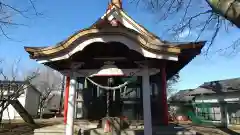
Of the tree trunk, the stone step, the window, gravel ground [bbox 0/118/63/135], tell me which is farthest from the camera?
the window

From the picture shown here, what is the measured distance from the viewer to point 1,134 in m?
13.6

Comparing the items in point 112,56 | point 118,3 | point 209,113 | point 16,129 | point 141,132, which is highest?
point 118,3

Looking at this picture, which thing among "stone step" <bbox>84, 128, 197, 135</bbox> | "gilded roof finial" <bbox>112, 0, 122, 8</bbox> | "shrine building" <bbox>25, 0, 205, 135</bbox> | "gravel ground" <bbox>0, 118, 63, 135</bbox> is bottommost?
"gravel ground" <bbox>0, 118, 63, 135</bbox>

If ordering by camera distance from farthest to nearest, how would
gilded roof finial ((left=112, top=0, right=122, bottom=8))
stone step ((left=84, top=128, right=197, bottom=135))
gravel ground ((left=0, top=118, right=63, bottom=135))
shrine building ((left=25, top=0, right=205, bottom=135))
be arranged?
1. gravel ground ((left=0, top=118, right=63, bottom=135))
2. gilded roof finial ((left=112, top=0, right=122, bottom=8))
3. stone step ((left=84, top=128, right=197, bottom=135))
4. shrine building ((left=25, top=0, right=205, bottom=135))

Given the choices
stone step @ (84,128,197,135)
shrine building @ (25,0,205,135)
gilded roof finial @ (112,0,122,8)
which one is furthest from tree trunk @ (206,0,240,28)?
gilded roof finial @ (112,0,122,8)

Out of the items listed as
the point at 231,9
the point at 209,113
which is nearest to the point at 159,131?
the point at 231,9

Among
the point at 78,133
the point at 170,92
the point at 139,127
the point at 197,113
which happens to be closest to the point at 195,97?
the point at 197,113

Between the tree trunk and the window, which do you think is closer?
the tree trunk

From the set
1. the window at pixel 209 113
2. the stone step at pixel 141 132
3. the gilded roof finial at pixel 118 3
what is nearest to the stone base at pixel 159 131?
the stone step at pixel 141 132

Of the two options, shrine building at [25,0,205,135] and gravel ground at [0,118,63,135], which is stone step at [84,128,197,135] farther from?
gravel ground at [0,118,63,135]

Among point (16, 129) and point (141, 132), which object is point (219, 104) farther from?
point (16, 129)

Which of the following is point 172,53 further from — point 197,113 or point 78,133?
point 197,113

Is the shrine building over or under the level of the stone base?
over

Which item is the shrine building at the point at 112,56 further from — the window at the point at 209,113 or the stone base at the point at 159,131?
the window at the point at 209,113
